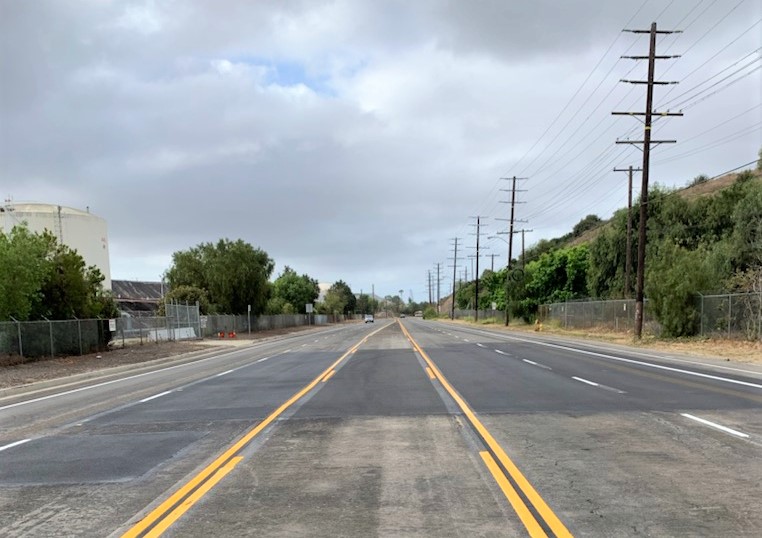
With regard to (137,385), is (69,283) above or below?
above

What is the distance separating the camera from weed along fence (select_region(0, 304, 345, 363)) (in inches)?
1022

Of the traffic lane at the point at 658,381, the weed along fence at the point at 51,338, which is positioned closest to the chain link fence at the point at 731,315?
the traffic lane at the point at 658,381

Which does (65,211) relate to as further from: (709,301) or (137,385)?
(709,301)

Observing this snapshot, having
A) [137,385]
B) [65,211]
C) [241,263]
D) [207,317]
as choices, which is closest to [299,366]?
[137,385]

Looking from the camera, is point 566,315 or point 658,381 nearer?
point 658,381

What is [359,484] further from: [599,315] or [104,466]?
[599,315]

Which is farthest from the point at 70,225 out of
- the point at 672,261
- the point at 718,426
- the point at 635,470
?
the point at 635,470

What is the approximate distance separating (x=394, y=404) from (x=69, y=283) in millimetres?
24463

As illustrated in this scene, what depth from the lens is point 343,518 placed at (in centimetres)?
554

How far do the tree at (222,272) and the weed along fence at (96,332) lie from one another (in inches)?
166

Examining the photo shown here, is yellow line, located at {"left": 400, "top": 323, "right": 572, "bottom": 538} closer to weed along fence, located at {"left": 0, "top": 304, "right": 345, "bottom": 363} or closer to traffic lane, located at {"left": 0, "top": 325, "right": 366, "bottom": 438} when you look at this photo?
traffic lane, located at {"left": 0, "top": 325, "right": 366, "bottom": 438}

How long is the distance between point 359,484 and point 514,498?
1640mm

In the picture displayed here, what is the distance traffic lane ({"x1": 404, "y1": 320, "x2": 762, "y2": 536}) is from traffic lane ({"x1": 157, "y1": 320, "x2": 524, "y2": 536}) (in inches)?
26.7

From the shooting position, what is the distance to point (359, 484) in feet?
21.9
